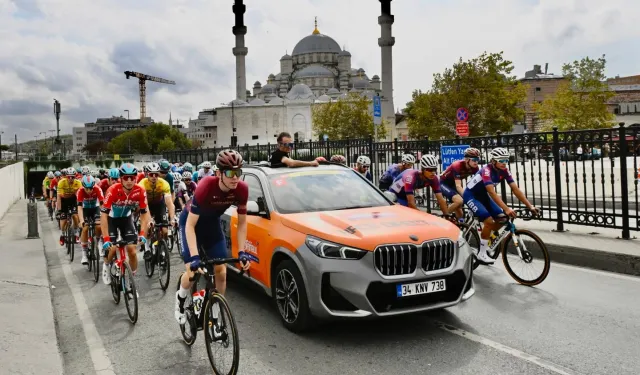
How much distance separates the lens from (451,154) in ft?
45.2

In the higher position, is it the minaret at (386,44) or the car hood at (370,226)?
the minaret at (386,44)

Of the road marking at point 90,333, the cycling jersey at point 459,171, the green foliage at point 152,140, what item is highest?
the green foliage at point 152,140

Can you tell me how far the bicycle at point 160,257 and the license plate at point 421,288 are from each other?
14.2 feet

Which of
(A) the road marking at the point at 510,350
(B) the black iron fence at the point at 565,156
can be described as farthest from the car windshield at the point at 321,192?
(B) the black iron fence at the point at 565,156

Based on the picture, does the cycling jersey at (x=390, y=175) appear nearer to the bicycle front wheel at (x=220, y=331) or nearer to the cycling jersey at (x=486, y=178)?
the cycling jersey at (x=486, y=178)

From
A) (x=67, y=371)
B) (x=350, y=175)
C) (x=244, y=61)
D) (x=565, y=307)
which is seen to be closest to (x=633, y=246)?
(x=565, y=307)

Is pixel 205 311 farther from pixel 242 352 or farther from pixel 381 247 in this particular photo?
pixel 381 247

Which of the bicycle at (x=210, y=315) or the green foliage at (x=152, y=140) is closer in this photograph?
the bicycle at (x=210, y=315)

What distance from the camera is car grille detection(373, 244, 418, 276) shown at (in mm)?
5363

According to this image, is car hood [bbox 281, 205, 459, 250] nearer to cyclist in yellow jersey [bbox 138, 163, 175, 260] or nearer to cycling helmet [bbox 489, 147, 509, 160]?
cycling helmet [bbox 489, 147, 509, 160]

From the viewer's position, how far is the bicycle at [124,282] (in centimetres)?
680

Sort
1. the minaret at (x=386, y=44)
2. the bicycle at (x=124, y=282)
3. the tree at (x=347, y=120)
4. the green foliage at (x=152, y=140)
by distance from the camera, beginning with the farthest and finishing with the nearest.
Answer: the green foliage at (x=152, y=140)
the minaret at (x=386, y=44)
the tree at (x=347, y=120)
the bicycle at (x=124, y=282)

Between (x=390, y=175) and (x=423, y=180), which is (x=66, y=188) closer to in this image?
(x=390, y=175)

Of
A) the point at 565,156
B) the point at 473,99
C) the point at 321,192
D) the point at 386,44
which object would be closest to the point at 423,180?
the point at 321,192
